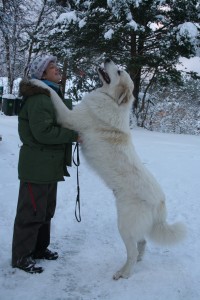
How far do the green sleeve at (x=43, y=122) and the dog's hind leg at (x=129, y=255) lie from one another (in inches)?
40.8

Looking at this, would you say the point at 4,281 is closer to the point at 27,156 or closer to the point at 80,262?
the point at 80,262

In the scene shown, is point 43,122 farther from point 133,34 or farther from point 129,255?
point 133,34

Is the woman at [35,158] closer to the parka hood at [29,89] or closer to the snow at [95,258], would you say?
the parka hood at [29,89]

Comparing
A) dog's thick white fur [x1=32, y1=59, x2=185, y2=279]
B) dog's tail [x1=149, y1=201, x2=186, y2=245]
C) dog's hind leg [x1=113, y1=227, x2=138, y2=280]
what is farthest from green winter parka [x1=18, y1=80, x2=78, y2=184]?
dog's tail [x1=149, y1=201, x2=186, y2=245]

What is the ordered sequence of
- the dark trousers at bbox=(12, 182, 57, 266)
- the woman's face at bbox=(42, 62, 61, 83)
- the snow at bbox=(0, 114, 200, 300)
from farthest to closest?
the woman's face at bbox=(42, 62, 61, 83) → the dark trousers at bbox=(12, 182, 57, 266) → the snow at bbox=(0, 114, 200, 300)

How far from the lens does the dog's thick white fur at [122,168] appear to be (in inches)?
122

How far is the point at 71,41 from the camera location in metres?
14.3

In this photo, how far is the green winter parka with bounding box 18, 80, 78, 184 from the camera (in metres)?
2.94

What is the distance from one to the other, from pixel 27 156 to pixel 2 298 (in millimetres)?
1180

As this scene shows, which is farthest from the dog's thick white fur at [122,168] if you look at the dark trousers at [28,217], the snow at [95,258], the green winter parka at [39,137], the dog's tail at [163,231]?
the dark trousers at [28,217]

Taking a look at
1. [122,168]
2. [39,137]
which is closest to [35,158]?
[39,137]

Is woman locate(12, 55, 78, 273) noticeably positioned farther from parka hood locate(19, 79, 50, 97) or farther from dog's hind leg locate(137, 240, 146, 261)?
dog's hind leg locate(137, 240, 146, 261)

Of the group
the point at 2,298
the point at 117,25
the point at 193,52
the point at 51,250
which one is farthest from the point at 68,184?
the point at 193,52

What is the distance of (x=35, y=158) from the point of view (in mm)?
3025
